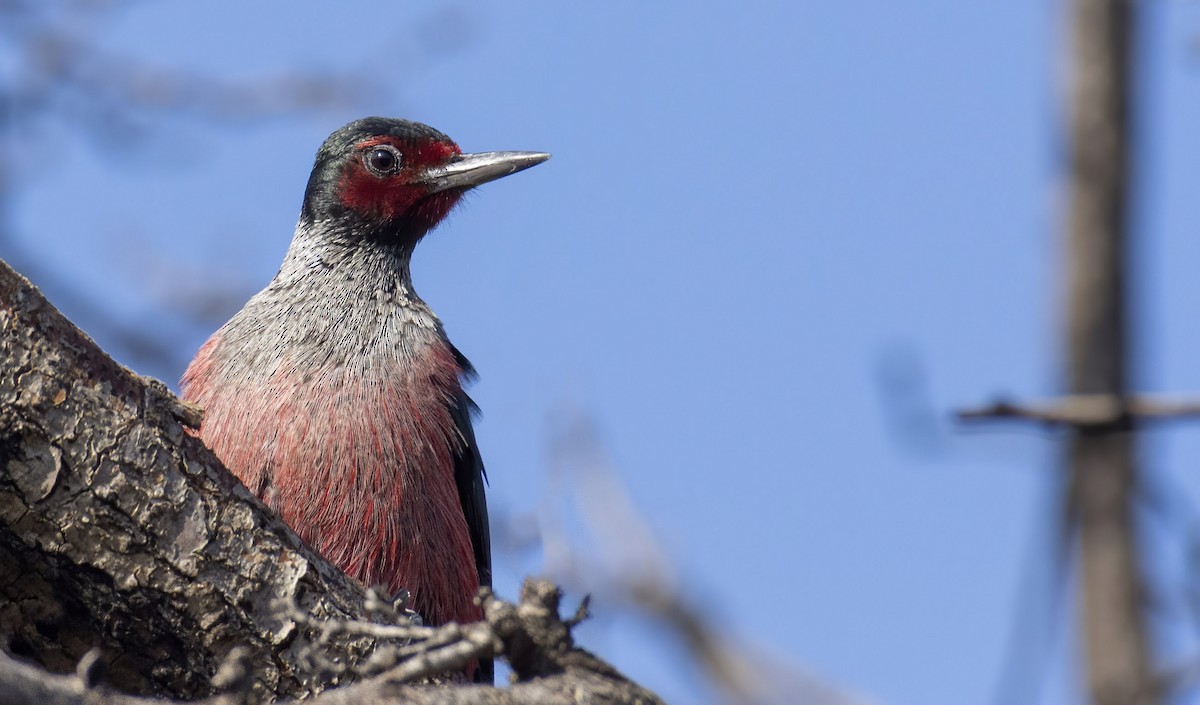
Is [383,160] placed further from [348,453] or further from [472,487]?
[348,453]

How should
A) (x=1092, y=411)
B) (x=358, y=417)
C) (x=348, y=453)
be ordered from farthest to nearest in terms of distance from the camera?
(x=358, y=417)
(x=348, y=453)
(x=1092, y=411)

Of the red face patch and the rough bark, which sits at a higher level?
the red face patch

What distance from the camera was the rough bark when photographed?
3609 millimetres

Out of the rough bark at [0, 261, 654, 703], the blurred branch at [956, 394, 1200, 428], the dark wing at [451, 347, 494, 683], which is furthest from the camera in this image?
the dark wing at [451, 347, 494, 683]

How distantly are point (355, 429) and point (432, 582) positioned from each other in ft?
1.93

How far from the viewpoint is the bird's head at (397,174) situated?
6.39 meters

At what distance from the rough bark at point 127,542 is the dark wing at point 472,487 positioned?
1567mm

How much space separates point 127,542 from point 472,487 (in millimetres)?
2097

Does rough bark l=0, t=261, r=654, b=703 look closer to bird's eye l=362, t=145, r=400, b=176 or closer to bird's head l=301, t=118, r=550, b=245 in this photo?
bird's head l=301, t=118, r=550, b=245

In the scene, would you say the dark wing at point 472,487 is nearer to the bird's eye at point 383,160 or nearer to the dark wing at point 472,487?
the dark wing at point 472,487

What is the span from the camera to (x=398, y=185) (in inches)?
255

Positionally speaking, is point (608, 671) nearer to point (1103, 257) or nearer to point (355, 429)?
point (1103, 257)

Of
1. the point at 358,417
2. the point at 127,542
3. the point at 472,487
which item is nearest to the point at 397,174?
the point at 472,487

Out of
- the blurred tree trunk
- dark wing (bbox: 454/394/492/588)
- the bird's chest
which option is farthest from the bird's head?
the blurred tree trunk
